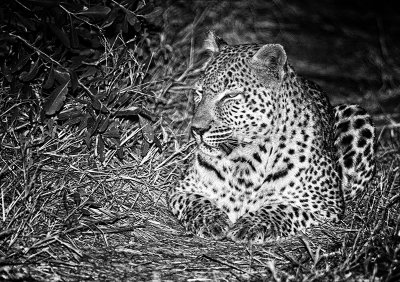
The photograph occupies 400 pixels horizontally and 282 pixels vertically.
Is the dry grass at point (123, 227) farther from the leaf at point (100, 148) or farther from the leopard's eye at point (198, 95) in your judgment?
the leopard's eye at point (198, 95)

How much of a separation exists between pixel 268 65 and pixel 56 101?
180 centimetres

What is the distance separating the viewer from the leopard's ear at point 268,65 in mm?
6172

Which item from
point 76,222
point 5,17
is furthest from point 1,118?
point 76,222

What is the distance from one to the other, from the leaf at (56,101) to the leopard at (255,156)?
1113mm

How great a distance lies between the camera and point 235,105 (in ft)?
20.2

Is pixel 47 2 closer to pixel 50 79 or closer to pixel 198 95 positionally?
pixel 50 79

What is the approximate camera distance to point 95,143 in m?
6.57

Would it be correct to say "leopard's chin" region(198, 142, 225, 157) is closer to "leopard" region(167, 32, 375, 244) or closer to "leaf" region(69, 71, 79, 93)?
"leopard" region(167, 32, 375, 244)

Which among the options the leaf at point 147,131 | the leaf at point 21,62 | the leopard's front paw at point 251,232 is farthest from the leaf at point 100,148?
the leopard's front paw at point 251,232

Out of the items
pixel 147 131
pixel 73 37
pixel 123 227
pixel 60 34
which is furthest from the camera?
pixel 147 131

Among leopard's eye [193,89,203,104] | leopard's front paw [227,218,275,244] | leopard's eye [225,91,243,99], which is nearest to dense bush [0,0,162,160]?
leopard's eye [193,89,203,104]

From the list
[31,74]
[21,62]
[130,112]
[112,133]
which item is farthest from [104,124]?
[21,62]

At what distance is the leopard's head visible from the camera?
6117 millimetres

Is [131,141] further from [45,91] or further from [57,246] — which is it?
[57,246]
